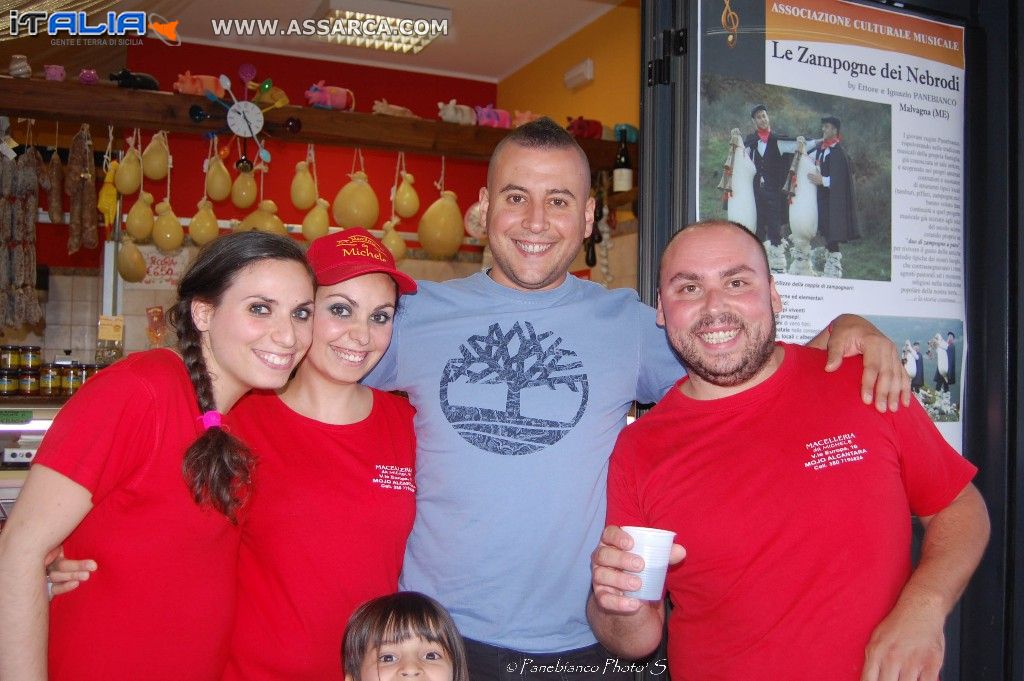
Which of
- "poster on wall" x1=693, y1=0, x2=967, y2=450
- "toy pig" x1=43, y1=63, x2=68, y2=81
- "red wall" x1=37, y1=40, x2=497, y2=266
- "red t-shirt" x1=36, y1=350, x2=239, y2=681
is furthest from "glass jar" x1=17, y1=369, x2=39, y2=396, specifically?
"poster on wall" x1=693, y1=0, x2=967, y2=450

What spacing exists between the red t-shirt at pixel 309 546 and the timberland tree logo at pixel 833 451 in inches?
37.6

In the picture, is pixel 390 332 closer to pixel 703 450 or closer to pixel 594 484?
pixel 594 484

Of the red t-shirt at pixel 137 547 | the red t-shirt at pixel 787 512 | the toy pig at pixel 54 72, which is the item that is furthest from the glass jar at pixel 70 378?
the red t-shirt at pixel 787 512

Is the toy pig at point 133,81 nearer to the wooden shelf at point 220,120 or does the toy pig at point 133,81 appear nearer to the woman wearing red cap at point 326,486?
the wooden shelf at point 220,120

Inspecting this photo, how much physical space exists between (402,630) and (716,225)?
119 centimetres

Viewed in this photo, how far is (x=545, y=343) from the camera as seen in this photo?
216 cm

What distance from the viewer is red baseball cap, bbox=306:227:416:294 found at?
2084 mm

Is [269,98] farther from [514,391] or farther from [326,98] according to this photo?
[514,391]

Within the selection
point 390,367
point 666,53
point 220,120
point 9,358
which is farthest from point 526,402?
point 9,358

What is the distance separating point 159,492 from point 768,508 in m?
1.27

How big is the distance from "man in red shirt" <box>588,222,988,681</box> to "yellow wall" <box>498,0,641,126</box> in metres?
4.45

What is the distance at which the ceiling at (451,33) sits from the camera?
20.6 feet

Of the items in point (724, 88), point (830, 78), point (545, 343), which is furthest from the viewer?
point (830, 78)

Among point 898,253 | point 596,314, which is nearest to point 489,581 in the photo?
point 596,314
